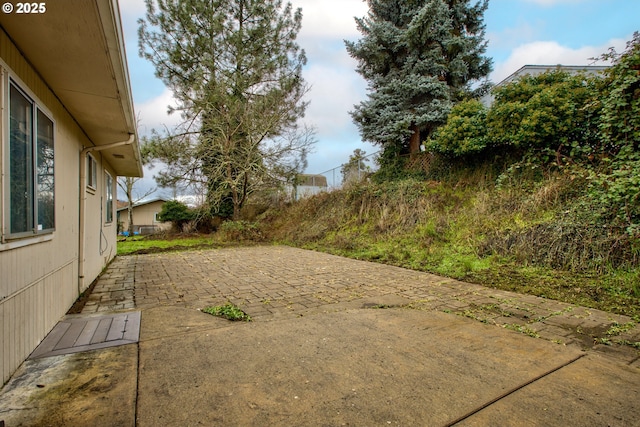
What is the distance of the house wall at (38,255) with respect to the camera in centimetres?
208

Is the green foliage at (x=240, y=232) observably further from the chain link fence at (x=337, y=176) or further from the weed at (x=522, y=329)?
the weed at (x=522, y=329)

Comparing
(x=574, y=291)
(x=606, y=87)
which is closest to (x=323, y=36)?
(x=606, y=87)

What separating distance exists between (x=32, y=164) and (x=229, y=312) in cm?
223

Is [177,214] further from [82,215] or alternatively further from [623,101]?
[623,101]

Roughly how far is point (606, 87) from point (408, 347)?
6.88m

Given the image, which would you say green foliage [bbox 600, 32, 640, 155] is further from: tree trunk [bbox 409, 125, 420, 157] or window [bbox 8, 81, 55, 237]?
window [bbox 8, 81, 55, 237]

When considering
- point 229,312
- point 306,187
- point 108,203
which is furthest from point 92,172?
point 306,187

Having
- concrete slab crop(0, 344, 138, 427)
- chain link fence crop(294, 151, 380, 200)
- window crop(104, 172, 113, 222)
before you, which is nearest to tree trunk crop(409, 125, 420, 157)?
chain link fence crop(294, 151, 380, 200)

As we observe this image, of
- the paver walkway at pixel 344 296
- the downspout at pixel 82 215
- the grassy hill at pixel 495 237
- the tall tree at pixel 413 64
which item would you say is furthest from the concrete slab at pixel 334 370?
the tall tree at pixel 413 64

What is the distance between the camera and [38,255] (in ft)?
9.02

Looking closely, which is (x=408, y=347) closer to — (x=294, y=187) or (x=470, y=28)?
(x=294, y=187)

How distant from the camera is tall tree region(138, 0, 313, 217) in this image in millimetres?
12430

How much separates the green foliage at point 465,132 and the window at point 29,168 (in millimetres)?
8823

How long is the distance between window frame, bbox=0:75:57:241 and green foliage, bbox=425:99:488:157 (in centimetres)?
879
